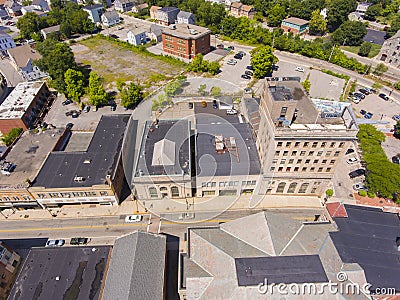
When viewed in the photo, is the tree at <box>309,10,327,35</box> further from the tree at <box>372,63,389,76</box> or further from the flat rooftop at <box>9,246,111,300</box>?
the flat rooftop at <box>9,246,111,300</box>

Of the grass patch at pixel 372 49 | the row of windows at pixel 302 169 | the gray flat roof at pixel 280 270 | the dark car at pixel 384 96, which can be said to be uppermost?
the gray flat roof at pixel 280 270

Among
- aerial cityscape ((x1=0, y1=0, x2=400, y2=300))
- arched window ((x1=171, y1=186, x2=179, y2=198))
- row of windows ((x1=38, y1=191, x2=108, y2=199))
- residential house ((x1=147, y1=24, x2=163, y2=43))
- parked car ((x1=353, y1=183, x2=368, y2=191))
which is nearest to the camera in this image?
aerial cityscape ((x1=0, y1=0, x2=400, y2=300))

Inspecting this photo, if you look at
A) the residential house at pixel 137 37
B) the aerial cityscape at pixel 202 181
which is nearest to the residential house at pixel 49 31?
the aerial cityscape at pixel 202 181

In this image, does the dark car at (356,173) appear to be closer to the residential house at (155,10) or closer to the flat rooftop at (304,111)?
the flat rooftop at (304,111)

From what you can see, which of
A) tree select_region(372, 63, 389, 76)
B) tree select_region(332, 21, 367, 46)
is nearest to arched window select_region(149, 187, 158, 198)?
tree select_region(372, 63, 389, 76)

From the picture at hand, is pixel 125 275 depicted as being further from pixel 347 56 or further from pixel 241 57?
pixel 347 56

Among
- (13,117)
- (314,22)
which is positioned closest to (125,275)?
(13,117)
